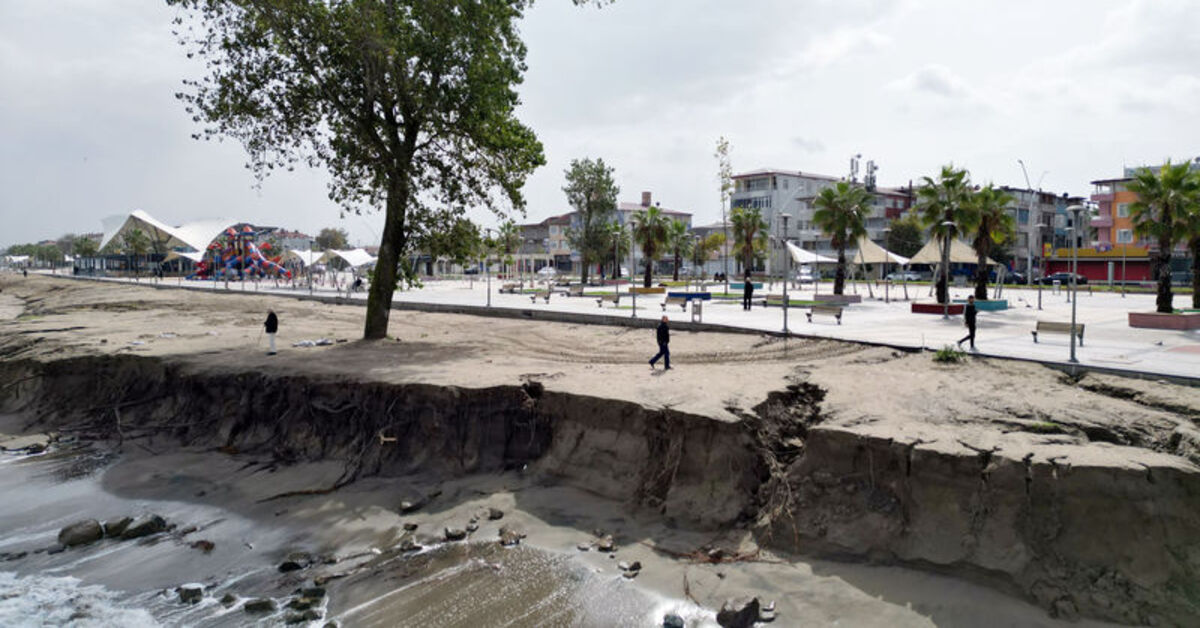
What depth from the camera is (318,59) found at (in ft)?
61.9

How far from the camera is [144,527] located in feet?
34.3

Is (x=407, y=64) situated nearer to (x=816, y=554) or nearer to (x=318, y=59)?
(x=318, y=59)

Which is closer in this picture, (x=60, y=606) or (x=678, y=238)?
(x=60, y=606)

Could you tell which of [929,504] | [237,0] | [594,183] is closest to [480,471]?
[929,504]

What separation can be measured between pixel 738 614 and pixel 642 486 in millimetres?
3216

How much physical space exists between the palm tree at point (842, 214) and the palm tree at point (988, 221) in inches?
285

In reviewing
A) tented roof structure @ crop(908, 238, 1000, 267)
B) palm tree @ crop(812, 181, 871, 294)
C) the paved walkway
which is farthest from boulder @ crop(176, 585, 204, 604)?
tented roof structure @ crop(908, 238, 1000, 267)

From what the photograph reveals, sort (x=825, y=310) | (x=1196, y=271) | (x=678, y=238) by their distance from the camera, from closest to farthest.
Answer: (x=825, y=310)
(x=1196, y=271)
(x=678, y=238)

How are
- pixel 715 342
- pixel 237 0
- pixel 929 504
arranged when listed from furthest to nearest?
1. pixel 715 342
2. pixel 237 0
3. pixel 929 504

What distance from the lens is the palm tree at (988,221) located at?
30109 mm

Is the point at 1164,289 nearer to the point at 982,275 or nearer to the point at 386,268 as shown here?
the point at 982,275

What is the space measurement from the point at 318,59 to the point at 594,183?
43.6 metres

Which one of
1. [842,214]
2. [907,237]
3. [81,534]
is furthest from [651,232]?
[81,534]

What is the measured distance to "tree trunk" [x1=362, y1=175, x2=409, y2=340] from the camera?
2023 cm
